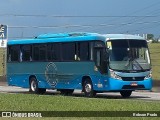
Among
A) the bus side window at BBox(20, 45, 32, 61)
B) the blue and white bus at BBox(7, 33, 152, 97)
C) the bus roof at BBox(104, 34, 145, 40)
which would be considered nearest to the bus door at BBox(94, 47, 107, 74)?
the blue and white bus at BBox(7, 33, 152, 97)

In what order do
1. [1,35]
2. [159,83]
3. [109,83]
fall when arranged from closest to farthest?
[109,83], [159,83], [1,35]

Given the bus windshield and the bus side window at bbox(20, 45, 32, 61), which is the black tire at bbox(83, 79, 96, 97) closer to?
the bus windshield

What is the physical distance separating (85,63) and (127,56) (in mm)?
2291

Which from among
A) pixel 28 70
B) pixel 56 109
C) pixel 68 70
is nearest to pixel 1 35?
pixel 28 70

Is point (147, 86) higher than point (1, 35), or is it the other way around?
point (1, 35)

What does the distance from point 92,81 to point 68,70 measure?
2.12 meters

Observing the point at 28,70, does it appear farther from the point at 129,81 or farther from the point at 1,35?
the point at 1,35

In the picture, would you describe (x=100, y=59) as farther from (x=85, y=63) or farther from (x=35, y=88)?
(x=35, y=88)

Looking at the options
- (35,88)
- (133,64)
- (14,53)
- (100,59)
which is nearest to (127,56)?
(133,64)

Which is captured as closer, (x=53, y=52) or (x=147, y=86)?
(x=147, y=86)

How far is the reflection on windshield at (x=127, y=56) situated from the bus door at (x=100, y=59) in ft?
1.19

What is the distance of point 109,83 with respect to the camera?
25.4 meters

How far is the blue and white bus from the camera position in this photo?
25.5m

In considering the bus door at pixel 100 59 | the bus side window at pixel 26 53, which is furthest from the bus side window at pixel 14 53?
the bus door at pixel 100 59
